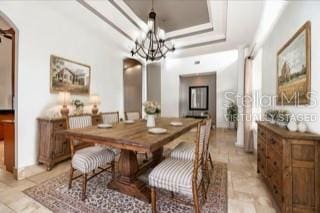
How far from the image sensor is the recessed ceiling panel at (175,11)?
3111 millimetres

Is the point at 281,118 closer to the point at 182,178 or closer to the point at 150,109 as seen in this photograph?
the point at 182,178

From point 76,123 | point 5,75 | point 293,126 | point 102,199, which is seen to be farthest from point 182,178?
point 5,75

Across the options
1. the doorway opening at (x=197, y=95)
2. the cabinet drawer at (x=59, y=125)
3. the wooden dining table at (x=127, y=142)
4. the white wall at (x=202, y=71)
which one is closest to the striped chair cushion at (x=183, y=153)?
the wooden dining table at (x=127, y=142)

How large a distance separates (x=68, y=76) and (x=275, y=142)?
373 centimetres

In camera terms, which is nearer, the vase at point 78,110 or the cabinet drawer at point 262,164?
the cabinet drawer at point 262,164

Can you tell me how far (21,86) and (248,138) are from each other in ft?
14.9

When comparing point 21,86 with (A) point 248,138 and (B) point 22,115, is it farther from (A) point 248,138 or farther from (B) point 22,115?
(A) point 248,138

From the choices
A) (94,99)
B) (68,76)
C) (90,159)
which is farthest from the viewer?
(94,99)

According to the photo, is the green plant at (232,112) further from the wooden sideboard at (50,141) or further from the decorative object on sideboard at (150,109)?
the wooden sideboard at (50,141)

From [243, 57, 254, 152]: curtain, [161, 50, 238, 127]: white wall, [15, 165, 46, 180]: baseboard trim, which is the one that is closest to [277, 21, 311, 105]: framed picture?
[243, 57, 254, 152]: curtain

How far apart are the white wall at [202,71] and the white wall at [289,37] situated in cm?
331

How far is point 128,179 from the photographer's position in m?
2.07

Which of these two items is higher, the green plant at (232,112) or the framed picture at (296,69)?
the framed picture at (296,69)

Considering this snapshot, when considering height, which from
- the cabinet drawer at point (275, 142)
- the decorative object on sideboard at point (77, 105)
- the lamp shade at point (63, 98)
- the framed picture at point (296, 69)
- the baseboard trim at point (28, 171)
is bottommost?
the baseboard trim at point (28, 171)
